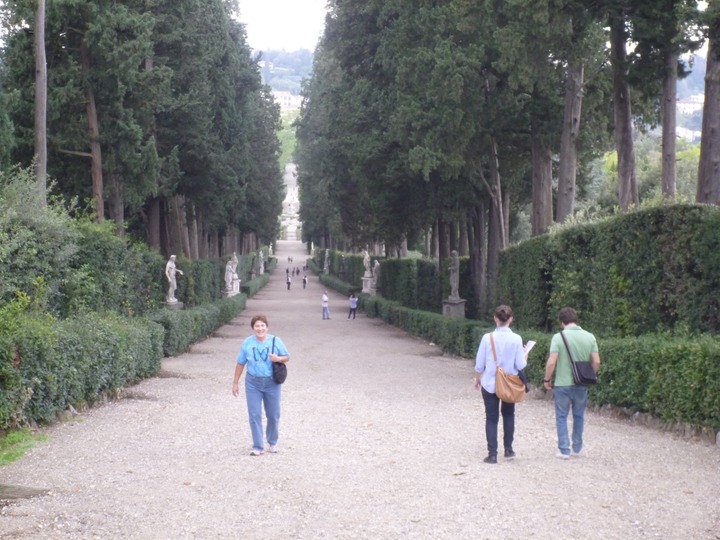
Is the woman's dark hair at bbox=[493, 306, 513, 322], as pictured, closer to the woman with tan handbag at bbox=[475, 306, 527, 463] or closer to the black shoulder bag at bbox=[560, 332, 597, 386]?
the woman with tan handbag at bbox=[475, 306, 527, 463]

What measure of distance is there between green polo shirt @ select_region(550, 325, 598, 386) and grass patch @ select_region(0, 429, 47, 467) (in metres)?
5.22

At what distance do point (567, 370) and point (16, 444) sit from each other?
18.3 feet

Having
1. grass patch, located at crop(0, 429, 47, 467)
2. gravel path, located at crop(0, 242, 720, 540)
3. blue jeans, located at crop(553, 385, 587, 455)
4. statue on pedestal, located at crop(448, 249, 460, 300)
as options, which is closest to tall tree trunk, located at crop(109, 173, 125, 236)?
statue on pedestal, located at crop(448, 249, 460, 300)

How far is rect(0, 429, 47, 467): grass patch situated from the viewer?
9.53m

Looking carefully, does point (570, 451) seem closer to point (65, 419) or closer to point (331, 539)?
point (331, 539)

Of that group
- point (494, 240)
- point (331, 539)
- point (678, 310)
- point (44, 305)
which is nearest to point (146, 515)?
point (331, 539)

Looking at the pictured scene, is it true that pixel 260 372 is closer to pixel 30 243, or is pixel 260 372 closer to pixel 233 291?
pixel 30 243

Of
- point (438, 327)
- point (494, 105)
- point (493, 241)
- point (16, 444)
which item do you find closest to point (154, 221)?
point (493, 241)

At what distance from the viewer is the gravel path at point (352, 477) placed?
706cm

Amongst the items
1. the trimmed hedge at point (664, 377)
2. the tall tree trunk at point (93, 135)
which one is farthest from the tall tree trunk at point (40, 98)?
the trimmed hedge at point (664, 377)

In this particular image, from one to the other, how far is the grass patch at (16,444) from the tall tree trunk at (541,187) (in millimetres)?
16084

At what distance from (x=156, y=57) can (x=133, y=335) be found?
16.2 metres

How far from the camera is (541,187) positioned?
25.3 m

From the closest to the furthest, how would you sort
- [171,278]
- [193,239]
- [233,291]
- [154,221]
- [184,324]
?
1. [184,324]
2. [171,278]
3. [154,221]
4. [193,239]
5. [233,291]
